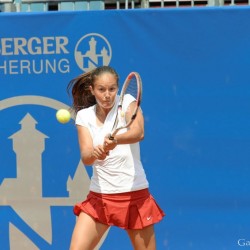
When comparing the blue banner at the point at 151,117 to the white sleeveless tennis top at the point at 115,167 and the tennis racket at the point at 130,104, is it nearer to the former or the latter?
the tennis racket at the point at 130,104

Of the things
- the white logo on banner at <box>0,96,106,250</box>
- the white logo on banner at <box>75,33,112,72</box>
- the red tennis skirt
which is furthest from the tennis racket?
the white logo on banner at <box>0,96,106,250</box>

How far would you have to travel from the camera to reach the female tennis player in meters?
4.05

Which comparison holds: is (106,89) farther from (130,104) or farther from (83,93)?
(83,93)

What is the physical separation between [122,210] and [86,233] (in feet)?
0.79

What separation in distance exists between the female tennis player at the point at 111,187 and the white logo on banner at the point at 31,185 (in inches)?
37.0

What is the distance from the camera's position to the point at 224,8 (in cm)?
486

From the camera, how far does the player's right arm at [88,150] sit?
12.3 feet

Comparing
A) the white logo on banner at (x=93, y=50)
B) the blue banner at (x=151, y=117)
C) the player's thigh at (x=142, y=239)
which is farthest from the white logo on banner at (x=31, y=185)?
the player's thigh at (x=142, y=239)

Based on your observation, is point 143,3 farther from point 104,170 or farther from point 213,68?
point 104,170

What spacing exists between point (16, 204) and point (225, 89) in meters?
1.70

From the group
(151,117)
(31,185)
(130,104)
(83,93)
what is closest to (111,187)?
(130,104)

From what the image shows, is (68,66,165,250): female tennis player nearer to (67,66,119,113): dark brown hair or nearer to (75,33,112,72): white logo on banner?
(67,66,119,113): dark brown hair

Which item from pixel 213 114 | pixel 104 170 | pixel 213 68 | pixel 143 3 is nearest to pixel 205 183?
pixel 213 114

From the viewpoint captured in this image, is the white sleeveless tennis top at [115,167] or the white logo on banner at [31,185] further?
the white logo on banner at [31,185]
